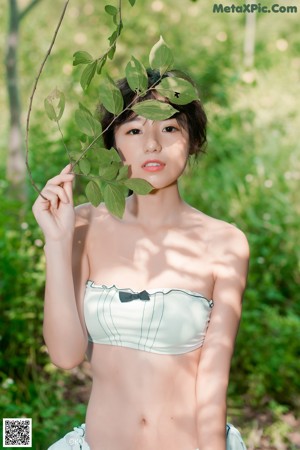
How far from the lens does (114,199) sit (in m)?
1.79

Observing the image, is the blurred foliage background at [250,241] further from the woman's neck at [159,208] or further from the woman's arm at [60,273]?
the woman's arm at [60,273]

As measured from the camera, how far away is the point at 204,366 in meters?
1.88

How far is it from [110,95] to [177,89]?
0.47 feet

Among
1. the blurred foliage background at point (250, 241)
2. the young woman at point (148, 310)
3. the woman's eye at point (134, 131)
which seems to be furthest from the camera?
the blurred foliage background at point (250, 241)

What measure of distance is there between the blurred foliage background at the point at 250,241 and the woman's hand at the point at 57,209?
3.87 ft

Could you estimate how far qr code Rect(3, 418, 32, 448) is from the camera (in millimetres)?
2283

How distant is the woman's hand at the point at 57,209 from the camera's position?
6.07 feet

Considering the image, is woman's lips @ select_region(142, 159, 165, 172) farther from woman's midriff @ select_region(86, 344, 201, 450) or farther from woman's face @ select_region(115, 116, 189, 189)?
woman's midriff @ select_region(86, 344, 201, 450)

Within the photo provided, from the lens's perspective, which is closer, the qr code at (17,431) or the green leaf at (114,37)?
the green leaf at (114,37)

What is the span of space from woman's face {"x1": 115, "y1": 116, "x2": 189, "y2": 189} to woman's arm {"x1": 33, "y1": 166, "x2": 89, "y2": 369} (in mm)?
166

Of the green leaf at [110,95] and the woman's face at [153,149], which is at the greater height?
the green leaf at [110,95]

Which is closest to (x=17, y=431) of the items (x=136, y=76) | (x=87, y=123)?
(x=87, y=123)

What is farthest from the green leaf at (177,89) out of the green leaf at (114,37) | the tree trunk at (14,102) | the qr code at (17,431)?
the tree trunk at (14,102)

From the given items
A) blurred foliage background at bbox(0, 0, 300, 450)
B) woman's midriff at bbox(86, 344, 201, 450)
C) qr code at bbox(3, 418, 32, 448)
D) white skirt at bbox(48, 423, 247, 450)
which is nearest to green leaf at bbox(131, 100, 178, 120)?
woman's midriff at bbox(86, 344, 201, 450)
